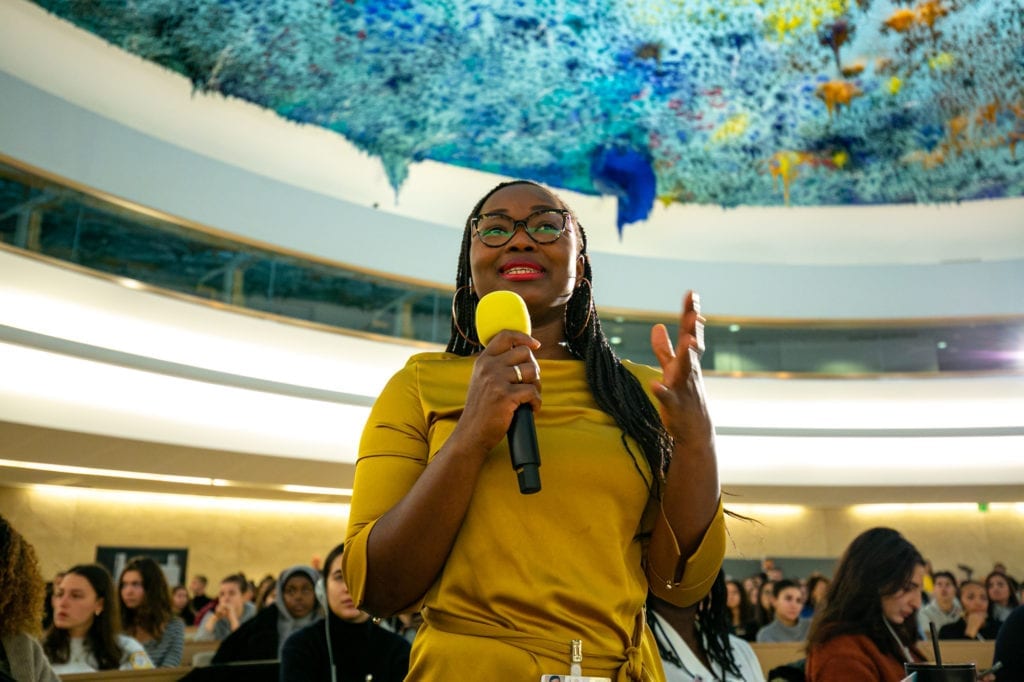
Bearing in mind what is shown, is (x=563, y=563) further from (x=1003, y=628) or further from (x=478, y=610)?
(x=1003, y=628)

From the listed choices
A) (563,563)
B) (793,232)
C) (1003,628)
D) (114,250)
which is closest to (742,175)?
(793,232)

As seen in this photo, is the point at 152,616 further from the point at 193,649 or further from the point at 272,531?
the point at 272,531

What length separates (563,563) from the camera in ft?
3.42

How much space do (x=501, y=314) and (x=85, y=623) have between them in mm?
3992

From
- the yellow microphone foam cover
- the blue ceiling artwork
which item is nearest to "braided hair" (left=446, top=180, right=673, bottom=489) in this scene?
the yellow microphone foam cover

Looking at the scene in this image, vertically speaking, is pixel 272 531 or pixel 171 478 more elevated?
pixel 171 478

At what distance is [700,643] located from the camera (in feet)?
8.87

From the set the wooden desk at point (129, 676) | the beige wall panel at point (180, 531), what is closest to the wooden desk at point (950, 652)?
the wooden desk at point (129, 676)

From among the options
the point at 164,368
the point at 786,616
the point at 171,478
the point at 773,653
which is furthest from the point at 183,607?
the point at 773,653

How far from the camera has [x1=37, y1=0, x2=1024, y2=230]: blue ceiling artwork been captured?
943 centimetres

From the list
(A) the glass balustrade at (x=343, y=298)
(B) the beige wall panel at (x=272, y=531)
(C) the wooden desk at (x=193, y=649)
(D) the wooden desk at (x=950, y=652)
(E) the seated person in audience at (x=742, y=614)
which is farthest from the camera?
(B) the beige wall panel at (x=272, y=531)

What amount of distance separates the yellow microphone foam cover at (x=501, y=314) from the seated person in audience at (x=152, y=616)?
16.3 feet

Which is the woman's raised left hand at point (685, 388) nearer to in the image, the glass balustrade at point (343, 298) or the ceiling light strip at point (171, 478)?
the glass balustrade at point (343, 298)

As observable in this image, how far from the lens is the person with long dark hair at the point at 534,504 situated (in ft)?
3.35
